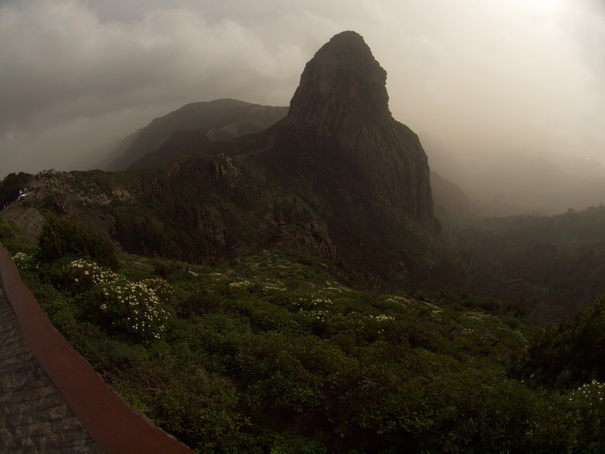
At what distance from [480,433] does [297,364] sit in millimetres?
3754

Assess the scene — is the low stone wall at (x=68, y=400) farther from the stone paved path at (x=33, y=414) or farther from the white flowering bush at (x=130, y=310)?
the white flowering bush at (x=130, y=310)

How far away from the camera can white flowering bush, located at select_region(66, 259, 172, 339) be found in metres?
9.20

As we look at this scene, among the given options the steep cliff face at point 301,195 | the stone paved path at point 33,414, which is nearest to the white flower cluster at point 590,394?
the stone paved path at point 33,414

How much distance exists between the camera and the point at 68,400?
18.6ft

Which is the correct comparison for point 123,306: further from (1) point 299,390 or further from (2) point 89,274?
(1) point 299,390

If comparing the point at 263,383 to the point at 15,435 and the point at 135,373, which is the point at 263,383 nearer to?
the point at 135,373

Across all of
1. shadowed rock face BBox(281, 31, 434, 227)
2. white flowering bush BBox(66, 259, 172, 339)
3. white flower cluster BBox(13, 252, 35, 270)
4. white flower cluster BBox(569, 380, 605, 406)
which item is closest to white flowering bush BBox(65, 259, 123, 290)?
white flowering bush BBox(66, 259, 172, 339)

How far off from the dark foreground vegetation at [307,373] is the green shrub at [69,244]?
5cm

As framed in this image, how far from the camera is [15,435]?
5570 mm

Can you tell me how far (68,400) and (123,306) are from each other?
12.4 feet

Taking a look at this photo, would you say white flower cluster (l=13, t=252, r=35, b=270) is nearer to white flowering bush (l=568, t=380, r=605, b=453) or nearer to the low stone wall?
the low stone wall

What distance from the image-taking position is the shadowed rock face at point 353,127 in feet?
596

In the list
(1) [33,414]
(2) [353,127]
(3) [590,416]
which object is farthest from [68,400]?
(2) [353,127]

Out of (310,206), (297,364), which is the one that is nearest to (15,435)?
(297,364)
